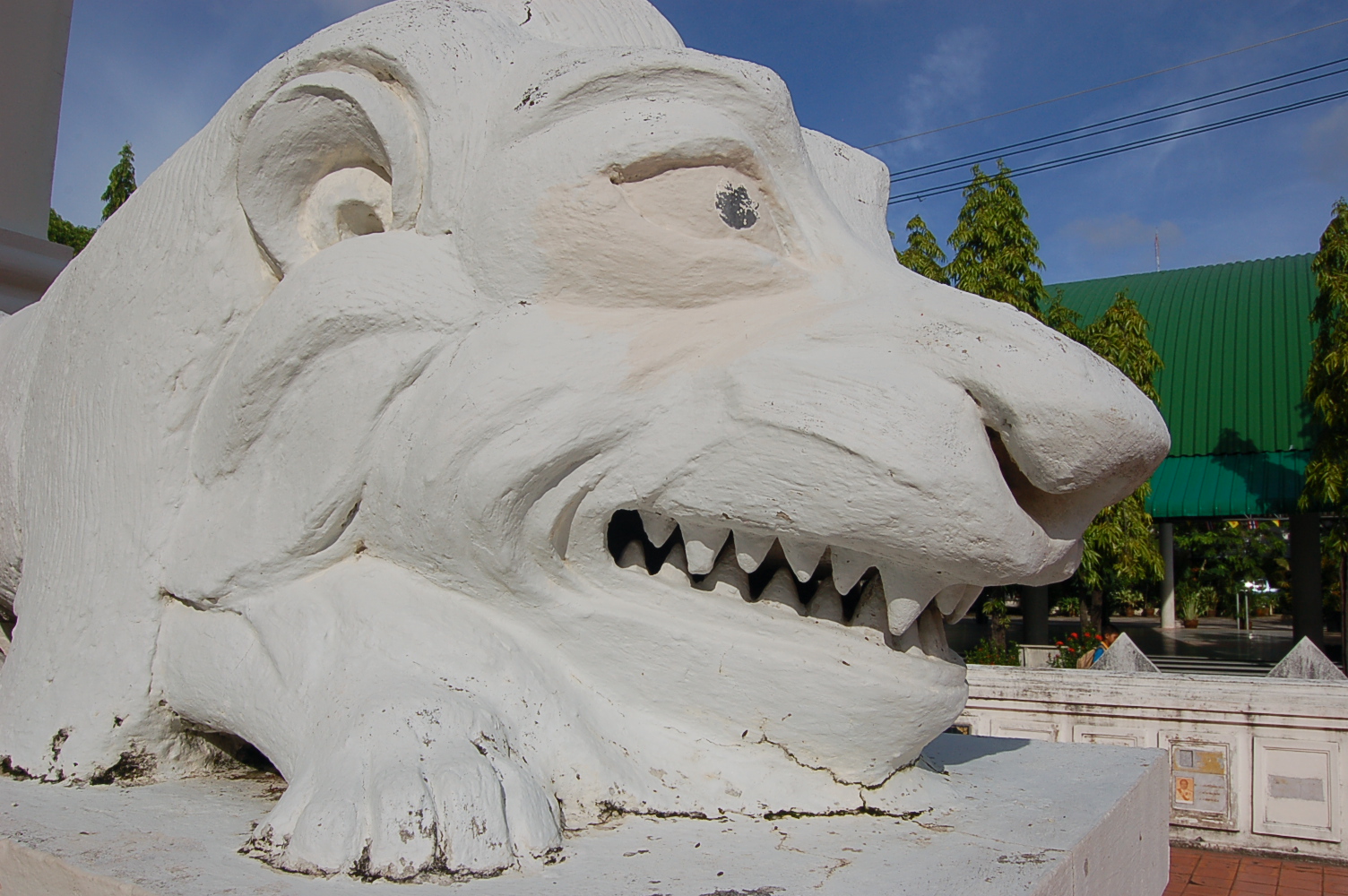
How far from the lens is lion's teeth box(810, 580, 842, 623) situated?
175cm

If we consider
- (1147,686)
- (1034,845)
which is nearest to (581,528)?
(1034,845)

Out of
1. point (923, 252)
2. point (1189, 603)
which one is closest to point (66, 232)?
point (923, 252)

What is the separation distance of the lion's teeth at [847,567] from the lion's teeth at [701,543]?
194 mm

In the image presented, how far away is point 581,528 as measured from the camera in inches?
66.8

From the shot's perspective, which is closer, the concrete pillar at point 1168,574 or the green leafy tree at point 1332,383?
the green leafy tree at point 1332,383

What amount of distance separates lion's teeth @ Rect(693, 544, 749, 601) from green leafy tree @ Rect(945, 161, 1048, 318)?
1039 centimetres

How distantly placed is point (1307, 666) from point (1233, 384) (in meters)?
9.71

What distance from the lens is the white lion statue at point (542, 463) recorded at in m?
1.55

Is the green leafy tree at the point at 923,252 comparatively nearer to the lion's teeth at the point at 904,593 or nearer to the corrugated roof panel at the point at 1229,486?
the corrugated roof panel at the point at 1229,486

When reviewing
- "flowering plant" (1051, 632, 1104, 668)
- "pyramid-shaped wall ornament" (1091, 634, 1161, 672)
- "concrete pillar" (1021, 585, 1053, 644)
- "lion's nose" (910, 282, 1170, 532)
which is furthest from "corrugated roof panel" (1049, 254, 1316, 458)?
"lion's nose" (910, 282, 1170, 532)

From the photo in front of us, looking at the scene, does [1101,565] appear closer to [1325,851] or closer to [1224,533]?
[1325,851]

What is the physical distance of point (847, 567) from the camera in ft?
5.44

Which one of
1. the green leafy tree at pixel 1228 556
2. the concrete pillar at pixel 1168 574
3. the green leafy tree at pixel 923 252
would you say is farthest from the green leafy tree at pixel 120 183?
the green leafy tree at pixel 1228 556

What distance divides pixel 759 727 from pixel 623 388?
0.63 m
